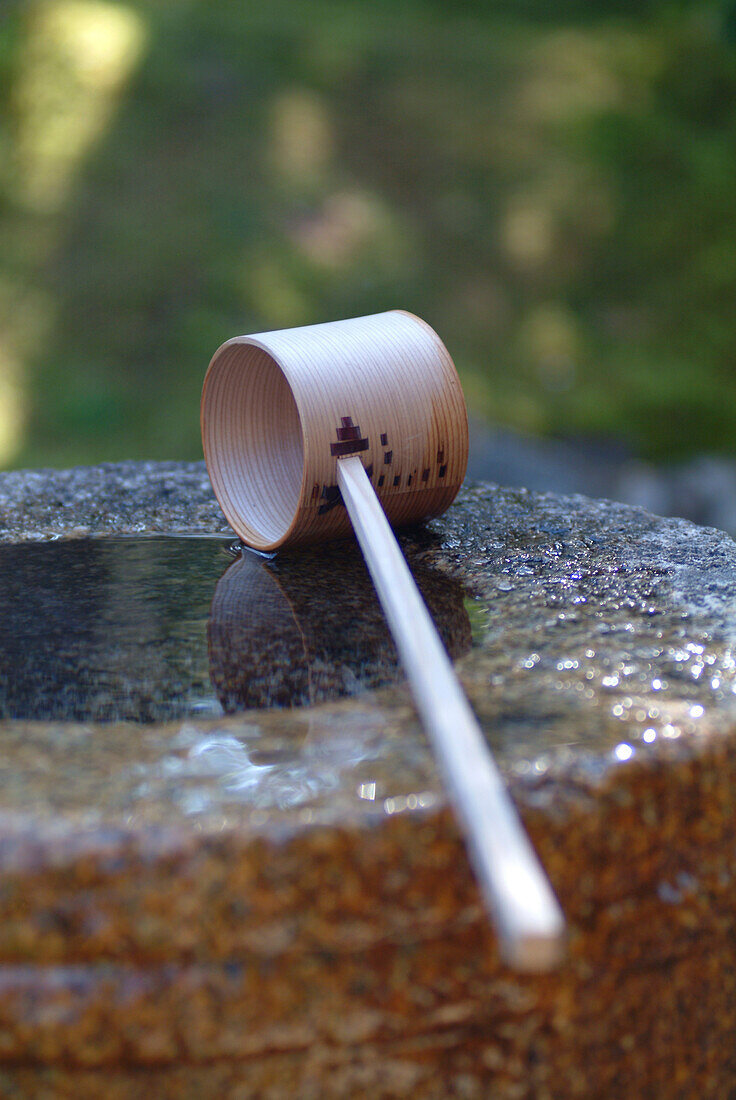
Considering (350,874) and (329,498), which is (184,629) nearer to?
(329,498)

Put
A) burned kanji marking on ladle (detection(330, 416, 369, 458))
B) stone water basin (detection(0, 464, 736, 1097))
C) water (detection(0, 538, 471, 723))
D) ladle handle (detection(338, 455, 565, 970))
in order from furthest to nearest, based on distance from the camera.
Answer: burned kanji marking on ladle (detection(330, 416, 369, 458))
water (detection(0, 538, 471, 723))
stone water basin (detection(0, 464, 736, 1097))
ladle handle (detection(338, 455, 565, 970))

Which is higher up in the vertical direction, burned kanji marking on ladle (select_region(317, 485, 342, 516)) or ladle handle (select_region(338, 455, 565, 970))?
ladle handle (select_region(338, 455, 565, 970))

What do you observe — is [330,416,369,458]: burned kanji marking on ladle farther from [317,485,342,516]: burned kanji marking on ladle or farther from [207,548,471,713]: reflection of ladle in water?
[207,548,471,713]: reflection of ladle in water

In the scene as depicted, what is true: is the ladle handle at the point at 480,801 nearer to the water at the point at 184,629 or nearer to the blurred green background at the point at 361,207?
the water at the point at 184,629

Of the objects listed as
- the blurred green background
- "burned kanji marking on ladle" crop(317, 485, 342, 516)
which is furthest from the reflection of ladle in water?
the blurred green background

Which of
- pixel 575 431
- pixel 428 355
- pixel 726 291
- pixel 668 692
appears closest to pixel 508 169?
pixel 726 291

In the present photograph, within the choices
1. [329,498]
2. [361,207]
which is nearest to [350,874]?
[329,498]

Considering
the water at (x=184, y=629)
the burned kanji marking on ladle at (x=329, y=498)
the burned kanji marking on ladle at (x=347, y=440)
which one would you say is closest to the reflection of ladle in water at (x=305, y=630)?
the water at (x=184, y=629)
